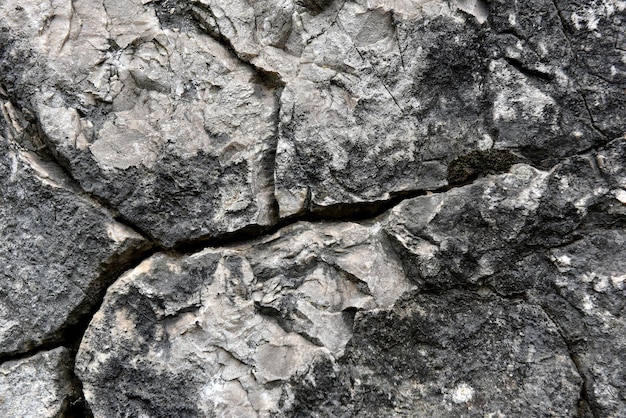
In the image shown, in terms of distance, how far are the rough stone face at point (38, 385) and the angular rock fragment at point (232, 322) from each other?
72mm

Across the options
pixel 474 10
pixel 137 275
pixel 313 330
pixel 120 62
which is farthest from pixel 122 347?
pixel 474 10

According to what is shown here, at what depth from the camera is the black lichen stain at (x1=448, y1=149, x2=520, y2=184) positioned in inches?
43.4

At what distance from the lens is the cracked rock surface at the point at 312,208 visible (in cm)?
107

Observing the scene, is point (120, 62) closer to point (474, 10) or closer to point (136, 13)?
point (136, 13)

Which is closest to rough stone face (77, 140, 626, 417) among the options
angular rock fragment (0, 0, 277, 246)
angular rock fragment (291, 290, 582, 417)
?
angular rock fragment (291, 290, 582, 417)

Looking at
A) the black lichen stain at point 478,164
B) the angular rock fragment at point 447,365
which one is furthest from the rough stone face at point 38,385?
the black lichen stain at point 478,164

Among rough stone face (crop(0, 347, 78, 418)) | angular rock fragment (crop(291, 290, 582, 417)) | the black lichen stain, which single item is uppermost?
the black lichen stain

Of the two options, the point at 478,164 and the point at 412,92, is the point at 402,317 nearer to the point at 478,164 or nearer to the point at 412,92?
the point at 478,164

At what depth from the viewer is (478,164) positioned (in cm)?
112

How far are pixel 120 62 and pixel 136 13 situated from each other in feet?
0.37

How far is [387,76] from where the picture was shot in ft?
3.72

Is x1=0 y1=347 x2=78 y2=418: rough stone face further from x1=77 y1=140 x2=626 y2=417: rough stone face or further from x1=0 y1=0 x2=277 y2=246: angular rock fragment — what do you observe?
x1=0 y1=0 x2=277 y2=246: angular rock fragment

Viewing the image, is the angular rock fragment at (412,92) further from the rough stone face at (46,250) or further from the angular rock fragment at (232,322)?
the rough stone face at (46,250)

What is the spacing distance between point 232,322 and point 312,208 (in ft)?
0.91
